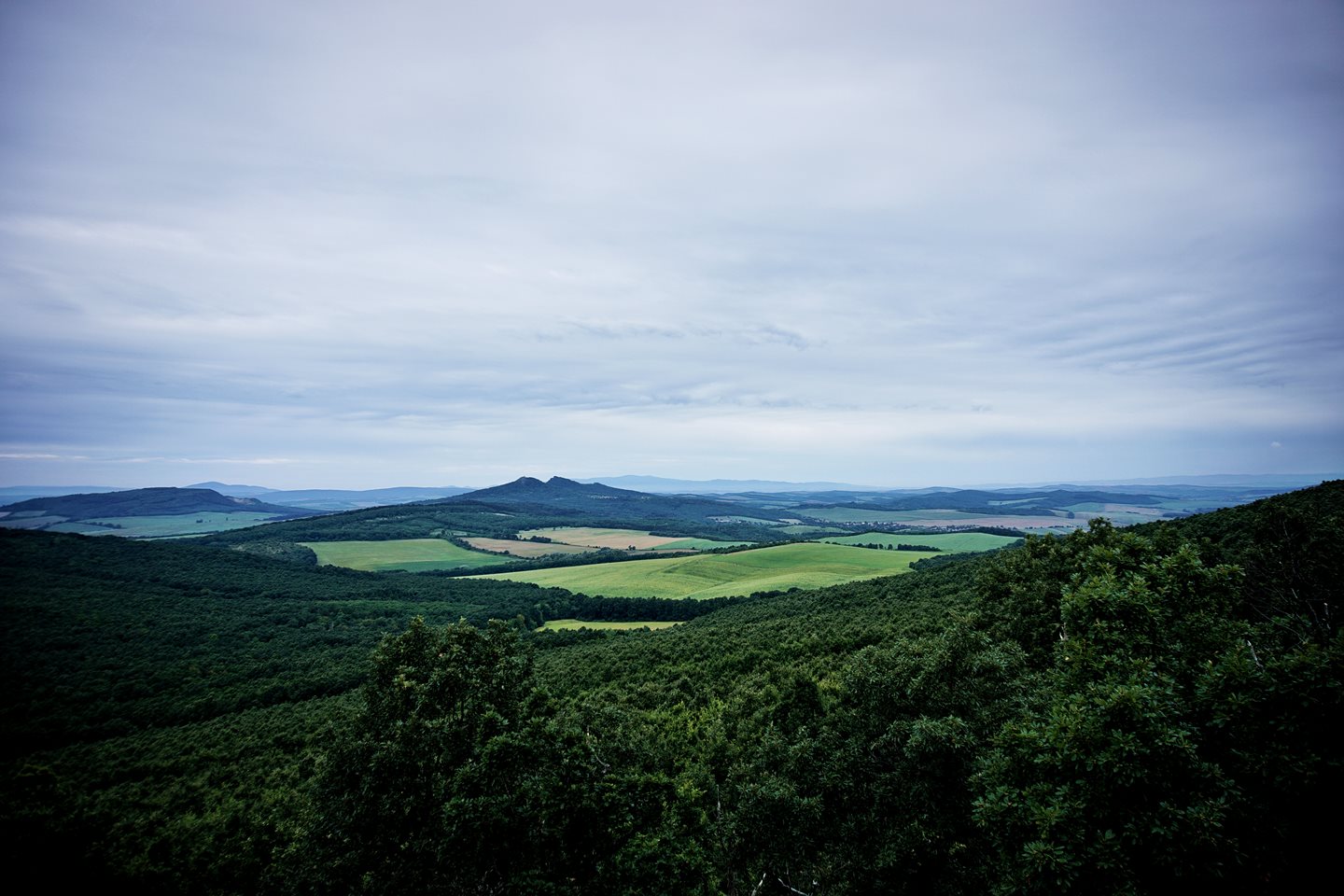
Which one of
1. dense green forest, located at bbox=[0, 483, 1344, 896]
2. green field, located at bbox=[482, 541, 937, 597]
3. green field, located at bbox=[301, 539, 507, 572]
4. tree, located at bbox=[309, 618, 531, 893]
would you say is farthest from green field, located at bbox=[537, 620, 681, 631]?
green field, located at bbox=[301, 539, 507, 572]

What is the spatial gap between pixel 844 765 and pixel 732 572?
115m

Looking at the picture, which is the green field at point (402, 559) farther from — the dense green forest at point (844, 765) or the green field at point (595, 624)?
the dense green forest at point (844, 765)

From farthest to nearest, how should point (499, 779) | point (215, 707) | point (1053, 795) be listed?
point (215, 707)
point (499, 779)
point (1053, 795)

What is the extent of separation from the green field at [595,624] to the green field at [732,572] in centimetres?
1094

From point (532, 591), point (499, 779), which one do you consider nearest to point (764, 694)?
point (499, 779)

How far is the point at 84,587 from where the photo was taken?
115438 millimetres

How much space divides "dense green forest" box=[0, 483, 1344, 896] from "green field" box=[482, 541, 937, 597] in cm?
6958

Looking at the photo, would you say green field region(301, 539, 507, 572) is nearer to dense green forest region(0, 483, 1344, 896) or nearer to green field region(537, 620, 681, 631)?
green field region(537, 620, 681, 631)

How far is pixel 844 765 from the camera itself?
74.7 ft

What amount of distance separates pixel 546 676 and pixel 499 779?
3672cm

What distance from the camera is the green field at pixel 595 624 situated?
9812 cm

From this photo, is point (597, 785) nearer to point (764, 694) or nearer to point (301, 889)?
point (301, 889)

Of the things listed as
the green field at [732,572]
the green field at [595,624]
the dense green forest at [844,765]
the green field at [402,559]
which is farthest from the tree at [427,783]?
the green field at [402,559]

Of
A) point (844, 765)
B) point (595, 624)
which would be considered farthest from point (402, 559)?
point (844, 765)
